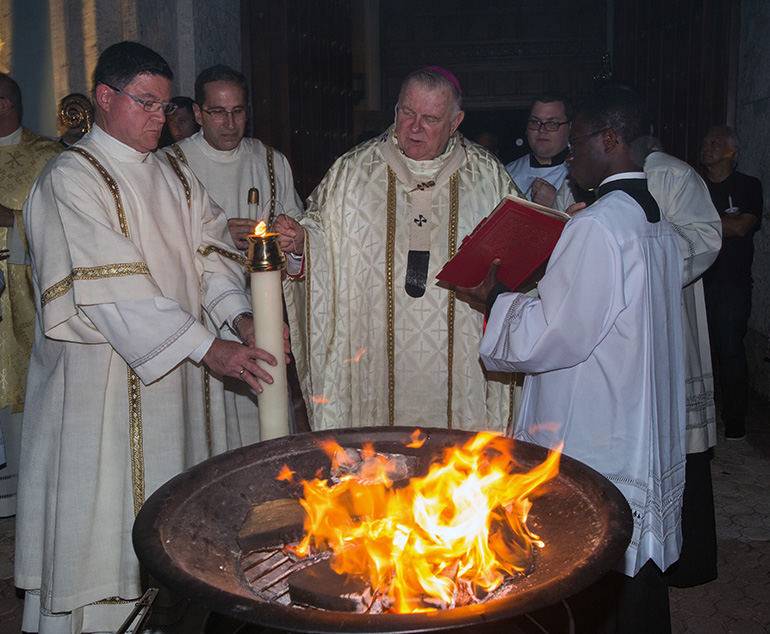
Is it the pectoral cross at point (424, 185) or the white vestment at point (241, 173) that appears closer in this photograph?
the pectoral cross at point (424, 185)

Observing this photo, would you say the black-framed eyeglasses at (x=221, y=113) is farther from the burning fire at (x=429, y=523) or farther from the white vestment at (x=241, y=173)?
the burning fire at (x=429, y=523)

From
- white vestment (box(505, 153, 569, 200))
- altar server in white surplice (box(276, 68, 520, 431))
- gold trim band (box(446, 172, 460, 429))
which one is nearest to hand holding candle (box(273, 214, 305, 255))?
altar server in white surplice (box(276, 68, 520, 431))

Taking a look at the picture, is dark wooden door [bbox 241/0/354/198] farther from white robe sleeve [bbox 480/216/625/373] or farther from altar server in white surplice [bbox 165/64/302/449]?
white robe sleeve [bbox 480/216/625/373]

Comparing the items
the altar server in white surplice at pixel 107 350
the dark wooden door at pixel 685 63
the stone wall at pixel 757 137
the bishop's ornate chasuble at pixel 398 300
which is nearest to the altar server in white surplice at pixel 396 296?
the bishop's ornate chasuble at pixel 398 300

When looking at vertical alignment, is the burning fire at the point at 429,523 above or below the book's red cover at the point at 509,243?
below

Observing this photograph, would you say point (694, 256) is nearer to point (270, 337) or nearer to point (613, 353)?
point (613, 353)

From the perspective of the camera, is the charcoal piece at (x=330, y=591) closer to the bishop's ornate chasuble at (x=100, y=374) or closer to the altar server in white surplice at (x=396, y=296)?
the bishop's ornate chasuble at (x=100, y=374)

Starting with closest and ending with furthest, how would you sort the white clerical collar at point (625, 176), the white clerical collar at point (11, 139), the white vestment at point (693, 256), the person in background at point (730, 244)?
1. the white clerical collar at point (625, 176)
2. the white vestment at point (693, 256)
3. the white clerical collar at point (11, 139)
4. the person in background at point (730, 244)

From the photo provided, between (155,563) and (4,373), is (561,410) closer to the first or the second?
(155,563)

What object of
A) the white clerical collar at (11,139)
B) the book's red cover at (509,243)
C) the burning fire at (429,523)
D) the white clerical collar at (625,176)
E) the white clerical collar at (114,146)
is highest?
the white clerical collar at (11,139)

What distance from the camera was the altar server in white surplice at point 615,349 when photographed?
228cm

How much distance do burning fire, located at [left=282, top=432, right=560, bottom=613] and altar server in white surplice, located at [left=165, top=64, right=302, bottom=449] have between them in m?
2.52

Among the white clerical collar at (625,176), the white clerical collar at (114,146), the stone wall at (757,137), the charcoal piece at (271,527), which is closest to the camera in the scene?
the charcoal piece at (271,527)

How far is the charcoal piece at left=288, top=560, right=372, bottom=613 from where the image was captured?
1.43m
